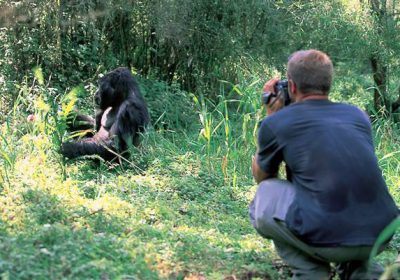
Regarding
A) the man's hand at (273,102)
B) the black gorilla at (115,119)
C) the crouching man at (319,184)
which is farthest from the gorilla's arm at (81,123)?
the crouching man at (319,184)

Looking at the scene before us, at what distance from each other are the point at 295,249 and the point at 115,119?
3546 millimetres

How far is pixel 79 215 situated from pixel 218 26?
18.7 feet

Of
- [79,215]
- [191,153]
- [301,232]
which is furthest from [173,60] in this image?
[301,232]

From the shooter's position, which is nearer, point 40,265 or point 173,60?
point 40,265

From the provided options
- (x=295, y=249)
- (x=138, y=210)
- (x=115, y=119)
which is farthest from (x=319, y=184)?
(x=115, y=119)

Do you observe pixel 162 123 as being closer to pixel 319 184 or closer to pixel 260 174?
pixel 260 174

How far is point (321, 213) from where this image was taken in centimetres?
277

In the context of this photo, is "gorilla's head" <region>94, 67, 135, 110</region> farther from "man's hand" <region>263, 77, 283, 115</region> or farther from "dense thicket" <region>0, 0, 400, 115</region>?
"man's hand" <region>263, 77, 283, 115</region>

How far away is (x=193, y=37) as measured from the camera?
8.99m

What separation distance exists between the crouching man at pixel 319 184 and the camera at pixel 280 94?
5.8 inches

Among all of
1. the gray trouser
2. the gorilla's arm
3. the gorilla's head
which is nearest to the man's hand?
the gray trouser

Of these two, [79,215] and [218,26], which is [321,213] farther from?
[218,26]

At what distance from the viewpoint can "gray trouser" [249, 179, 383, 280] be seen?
9.18 feet

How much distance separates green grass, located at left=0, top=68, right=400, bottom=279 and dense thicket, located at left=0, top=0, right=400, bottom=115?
116 centimetres
